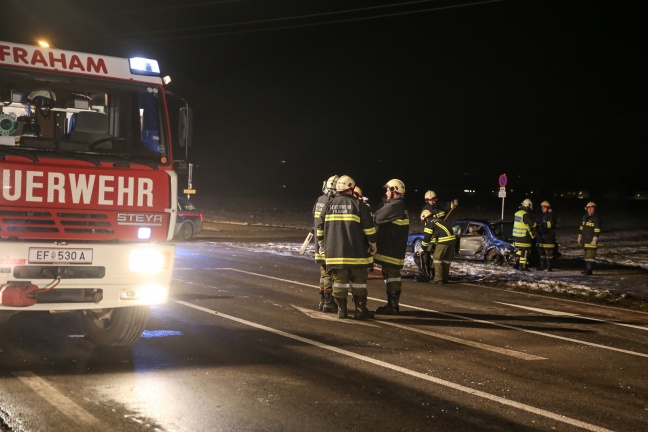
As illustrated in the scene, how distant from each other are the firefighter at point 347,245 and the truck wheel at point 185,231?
54.1 ft

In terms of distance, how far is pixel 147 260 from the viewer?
7.65 meters

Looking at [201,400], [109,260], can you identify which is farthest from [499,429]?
[109,260]

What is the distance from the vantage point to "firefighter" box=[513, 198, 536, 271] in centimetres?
1881

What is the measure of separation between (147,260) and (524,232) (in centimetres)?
1307

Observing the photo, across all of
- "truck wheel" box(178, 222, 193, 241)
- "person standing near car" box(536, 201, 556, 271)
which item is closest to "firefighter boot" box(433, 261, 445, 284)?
"person standing near car" box(536, 201, 556, 271)

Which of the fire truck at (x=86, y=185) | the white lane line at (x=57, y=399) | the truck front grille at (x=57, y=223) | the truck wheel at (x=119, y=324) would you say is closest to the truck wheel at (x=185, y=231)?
the truck wheel at (x=119, y=324)

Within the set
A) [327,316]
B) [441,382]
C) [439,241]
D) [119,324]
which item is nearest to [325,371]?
Result: [441,382]

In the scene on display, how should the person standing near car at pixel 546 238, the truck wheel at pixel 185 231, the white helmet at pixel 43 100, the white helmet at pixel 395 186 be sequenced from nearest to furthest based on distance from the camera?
the white helmet at pixel 43 100, the white helmet at pixel 395 186, the person standing near car at pixel 546 238, the truck wheel at pixel 185 231

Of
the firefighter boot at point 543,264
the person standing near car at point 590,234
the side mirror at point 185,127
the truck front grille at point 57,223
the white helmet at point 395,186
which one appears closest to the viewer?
the truck front grille at point 57,223

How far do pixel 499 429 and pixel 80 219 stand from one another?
416 centimetres

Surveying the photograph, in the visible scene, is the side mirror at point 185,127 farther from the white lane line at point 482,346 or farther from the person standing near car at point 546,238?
the person standing near car at point 546,238

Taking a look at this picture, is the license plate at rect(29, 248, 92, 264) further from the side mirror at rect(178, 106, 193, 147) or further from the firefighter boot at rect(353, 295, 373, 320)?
the firefighter boot at rect(353, 295, 373, 320)

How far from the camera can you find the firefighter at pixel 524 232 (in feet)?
61.7

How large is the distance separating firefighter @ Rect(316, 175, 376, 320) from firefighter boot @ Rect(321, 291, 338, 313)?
66 cm
